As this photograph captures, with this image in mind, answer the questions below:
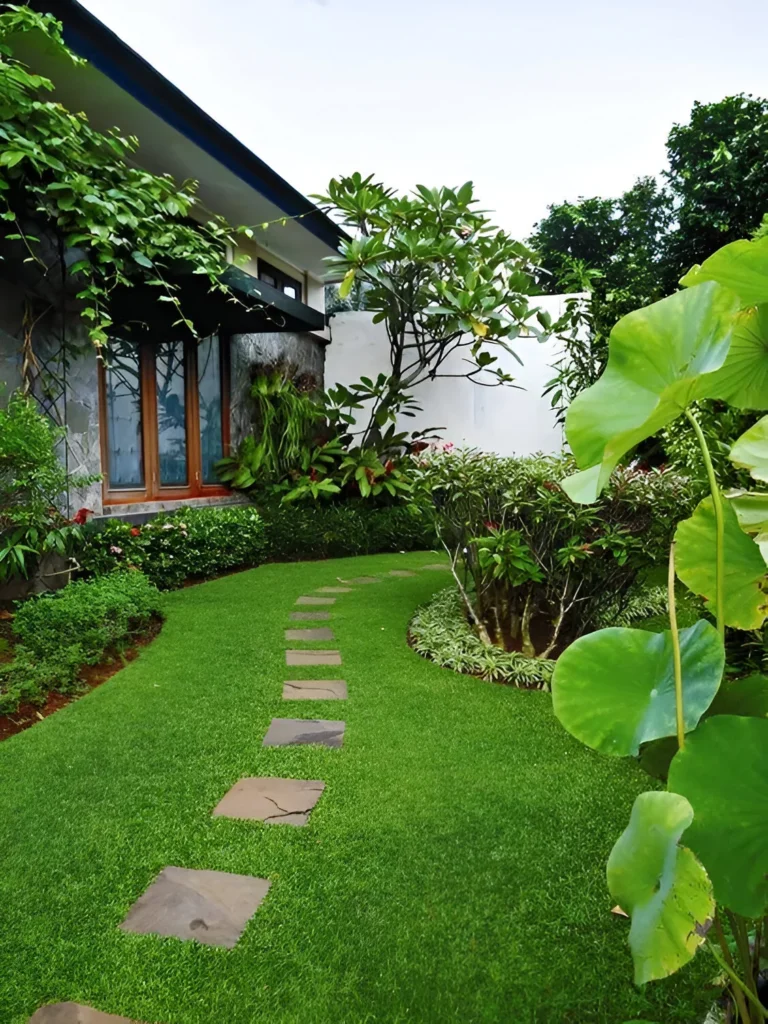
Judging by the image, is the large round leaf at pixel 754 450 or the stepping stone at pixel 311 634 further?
the stepping stone at pixel 311 634

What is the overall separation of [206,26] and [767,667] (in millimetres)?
9017

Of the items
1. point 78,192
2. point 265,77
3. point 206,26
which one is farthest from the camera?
point 265,77

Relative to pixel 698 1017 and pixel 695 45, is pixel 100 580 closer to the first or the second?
pixel 698 1017

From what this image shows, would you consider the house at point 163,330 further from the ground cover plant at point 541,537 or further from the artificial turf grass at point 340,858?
the ground cover plant at point 541,537

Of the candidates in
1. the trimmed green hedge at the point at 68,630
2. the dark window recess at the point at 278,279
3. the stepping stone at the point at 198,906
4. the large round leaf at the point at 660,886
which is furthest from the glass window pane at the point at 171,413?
the large round leaf at the point at 660,886

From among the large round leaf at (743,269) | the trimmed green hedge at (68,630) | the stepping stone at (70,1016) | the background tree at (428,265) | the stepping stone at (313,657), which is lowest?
the stepping stone at (313,657)

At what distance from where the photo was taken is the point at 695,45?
22.7 feet

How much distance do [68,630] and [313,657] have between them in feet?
4.77

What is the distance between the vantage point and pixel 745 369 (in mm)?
678

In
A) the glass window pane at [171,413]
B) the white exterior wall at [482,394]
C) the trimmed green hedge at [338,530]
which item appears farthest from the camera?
the white exterior wall at [482,394]

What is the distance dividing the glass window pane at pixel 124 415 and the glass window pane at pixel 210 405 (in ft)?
3.27

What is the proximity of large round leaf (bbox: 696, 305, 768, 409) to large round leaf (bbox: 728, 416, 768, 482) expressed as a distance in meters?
0.06

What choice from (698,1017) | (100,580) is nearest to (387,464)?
(100,580)

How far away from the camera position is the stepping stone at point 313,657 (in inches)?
145
